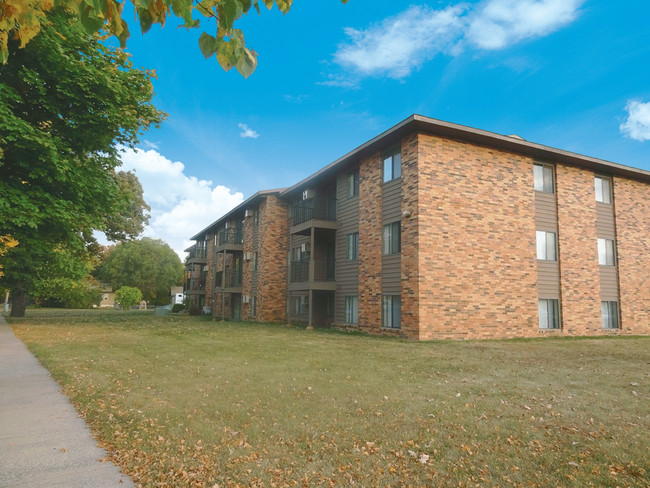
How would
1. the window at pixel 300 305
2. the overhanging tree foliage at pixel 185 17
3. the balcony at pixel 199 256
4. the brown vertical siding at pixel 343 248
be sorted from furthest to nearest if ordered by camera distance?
the balcony at pixel 199 256 → the window at pixel 300 305 → the brown vertical siding at pixel 343 248 → the overhanging tree foliage at pixel 185 17

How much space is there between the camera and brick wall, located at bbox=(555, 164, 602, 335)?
57.0 feet

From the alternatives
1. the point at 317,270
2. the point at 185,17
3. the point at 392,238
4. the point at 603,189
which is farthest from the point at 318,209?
the point at 185,17

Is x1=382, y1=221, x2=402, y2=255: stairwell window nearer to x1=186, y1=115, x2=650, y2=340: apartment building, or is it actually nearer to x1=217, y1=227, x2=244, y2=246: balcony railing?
x1=186, y1=115, x2=650, y2=340: apartment building

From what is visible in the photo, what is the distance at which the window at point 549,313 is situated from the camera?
16.8 metres

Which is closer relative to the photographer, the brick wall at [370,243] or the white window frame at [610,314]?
the brick wall at [370,243]

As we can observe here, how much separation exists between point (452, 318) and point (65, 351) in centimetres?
1212

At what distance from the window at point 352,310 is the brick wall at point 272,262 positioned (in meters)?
6.95

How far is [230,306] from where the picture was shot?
3159 centimetres

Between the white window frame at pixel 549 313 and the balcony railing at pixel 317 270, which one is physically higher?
the balcony railing at pixel 317 270

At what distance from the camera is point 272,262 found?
82.4 feet

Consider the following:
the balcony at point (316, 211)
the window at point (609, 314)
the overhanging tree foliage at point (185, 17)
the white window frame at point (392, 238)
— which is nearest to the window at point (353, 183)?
the balcony at point (316, 211)

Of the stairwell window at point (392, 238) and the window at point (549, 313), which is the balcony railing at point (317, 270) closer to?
the stairwell window at point (392, 238)

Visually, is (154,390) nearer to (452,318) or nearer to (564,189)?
(452,318)

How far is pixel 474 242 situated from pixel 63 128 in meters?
14.5
